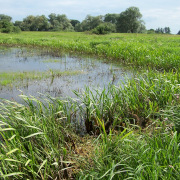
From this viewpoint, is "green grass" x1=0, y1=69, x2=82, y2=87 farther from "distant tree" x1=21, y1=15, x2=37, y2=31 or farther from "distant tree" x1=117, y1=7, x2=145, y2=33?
"distant tree" x1=117, y1=7, x2=145, y2=33

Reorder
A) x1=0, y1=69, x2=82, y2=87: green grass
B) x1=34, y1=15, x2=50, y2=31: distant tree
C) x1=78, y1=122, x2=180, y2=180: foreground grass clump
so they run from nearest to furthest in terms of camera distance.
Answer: x1=78, y1=122, x2=180, y2=180: foreground grass clump → x1=0, y1=69, x2=82, y2=87: green grass → x1=34, y1=15, x2=50, y2=31: distant tree

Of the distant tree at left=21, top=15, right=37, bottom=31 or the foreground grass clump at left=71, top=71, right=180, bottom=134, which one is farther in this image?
the distant tree at left=21, top=15, right=37, bottom=31

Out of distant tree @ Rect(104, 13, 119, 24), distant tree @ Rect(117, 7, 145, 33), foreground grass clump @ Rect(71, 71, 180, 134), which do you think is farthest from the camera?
distant tree @ Rect(104, 13, 119, 24)

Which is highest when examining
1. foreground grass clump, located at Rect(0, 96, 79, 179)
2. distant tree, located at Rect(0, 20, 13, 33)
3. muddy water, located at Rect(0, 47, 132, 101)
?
distant tree, located at Rect(0, 20, 13, 33)

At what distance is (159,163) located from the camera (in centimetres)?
238

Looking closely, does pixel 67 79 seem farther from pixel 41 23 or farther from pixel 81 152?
pixel 41 23

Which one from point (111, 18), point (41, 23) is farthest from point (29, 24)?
point (111, 18)

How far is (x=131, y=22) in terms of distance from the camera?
65.7 meters

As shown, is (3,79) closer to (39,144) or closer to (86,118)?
(86,118)

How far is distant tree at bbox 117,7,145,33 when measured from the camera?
6546 cm

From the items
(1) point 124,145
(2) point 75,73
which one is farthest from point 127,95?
(2) point 75,73

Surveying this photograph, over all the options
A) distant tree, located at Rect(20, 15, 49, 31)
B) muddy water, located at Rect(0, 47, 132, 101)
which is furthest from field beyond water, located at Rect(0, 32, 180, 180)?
distant tree, located at Rect(20, 15, 49, 31)

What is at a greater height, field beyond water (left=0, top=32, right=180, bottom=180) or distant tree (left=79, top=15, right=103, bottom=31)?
distant tree (left=79, top=15, right=103, bottom=31)

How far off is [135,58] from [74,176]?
27.9 feet
